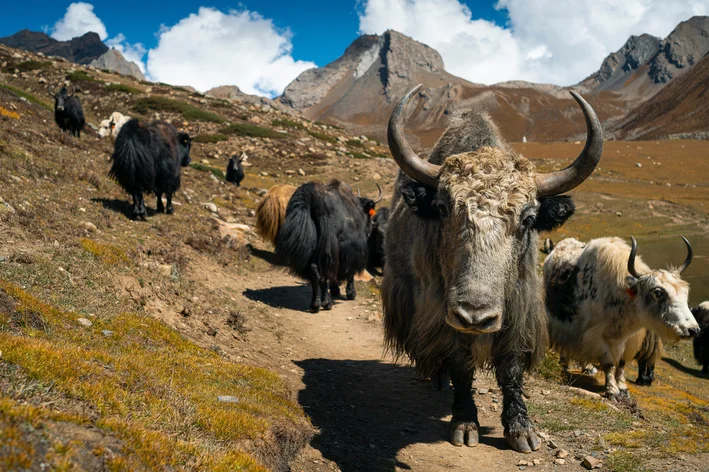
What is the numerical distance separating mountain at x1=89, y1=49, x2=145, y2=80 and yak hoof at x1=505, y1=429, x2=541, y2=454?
175977mm

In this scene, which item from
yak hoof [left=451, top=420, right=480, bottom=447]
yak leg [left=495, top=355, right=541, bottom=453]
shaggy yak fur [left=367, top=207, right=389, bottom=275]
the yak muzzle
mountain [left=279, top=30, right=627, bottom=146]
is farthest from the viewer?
mountain [left=279, top=30, right=627, bottom=146]

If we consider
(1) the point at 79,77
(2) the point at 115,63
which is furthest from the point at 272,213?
Answer: (2) the point at 115,63

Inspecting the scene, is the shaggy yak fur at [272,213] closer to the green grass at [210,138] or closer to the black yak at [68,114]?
the black yak at [68,114]

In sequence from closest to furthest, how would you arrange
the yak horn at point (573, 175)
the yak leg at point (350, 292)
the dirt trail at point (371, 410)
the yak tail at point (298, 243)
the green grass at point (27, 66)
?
the yak horn at point (573, 175) < the dirt trail at point (371, 410) < the yak tail at point (298, 243) < the yak leg at point (350, 292) < the green grass at point (27, 66)

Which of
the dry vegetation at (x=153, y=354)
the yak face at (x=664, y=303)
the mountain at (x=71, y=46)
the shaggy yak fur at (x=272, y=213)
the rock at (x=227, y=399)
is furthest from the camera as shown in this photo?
the mountain at (x=71, y=46)

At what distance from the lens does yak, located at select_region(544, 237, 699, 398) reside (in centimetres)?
655

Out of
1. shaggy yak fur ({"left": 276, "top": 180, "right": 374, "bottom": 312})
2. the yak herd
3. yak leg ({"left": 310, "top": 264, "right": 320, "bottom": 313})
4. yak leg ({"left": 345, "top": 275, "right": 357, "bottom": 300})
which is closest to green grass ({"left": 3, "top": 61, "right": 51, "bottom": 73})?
the yak herd

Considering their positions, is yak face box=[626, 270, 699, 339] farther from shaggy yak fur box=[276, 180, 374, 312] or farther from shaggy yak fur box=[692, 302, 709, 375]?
shaggy yak fur box=[692, 302, 709, 375]

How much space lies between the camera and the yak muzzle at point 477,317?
3256 millimetres

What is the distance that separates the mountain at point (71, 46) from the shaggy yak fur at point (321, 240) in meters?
178

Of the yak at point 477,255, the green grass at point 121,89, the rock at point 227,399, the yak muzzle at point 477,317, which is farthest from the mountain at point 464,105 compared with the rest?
the yak muzzle at point 477,317

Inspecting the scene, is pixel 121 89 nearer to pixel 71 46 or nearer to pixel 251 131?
pixel 251 131

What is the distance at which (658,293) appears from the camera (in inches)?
259

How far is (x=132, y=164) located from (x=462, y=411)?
7.83 m
